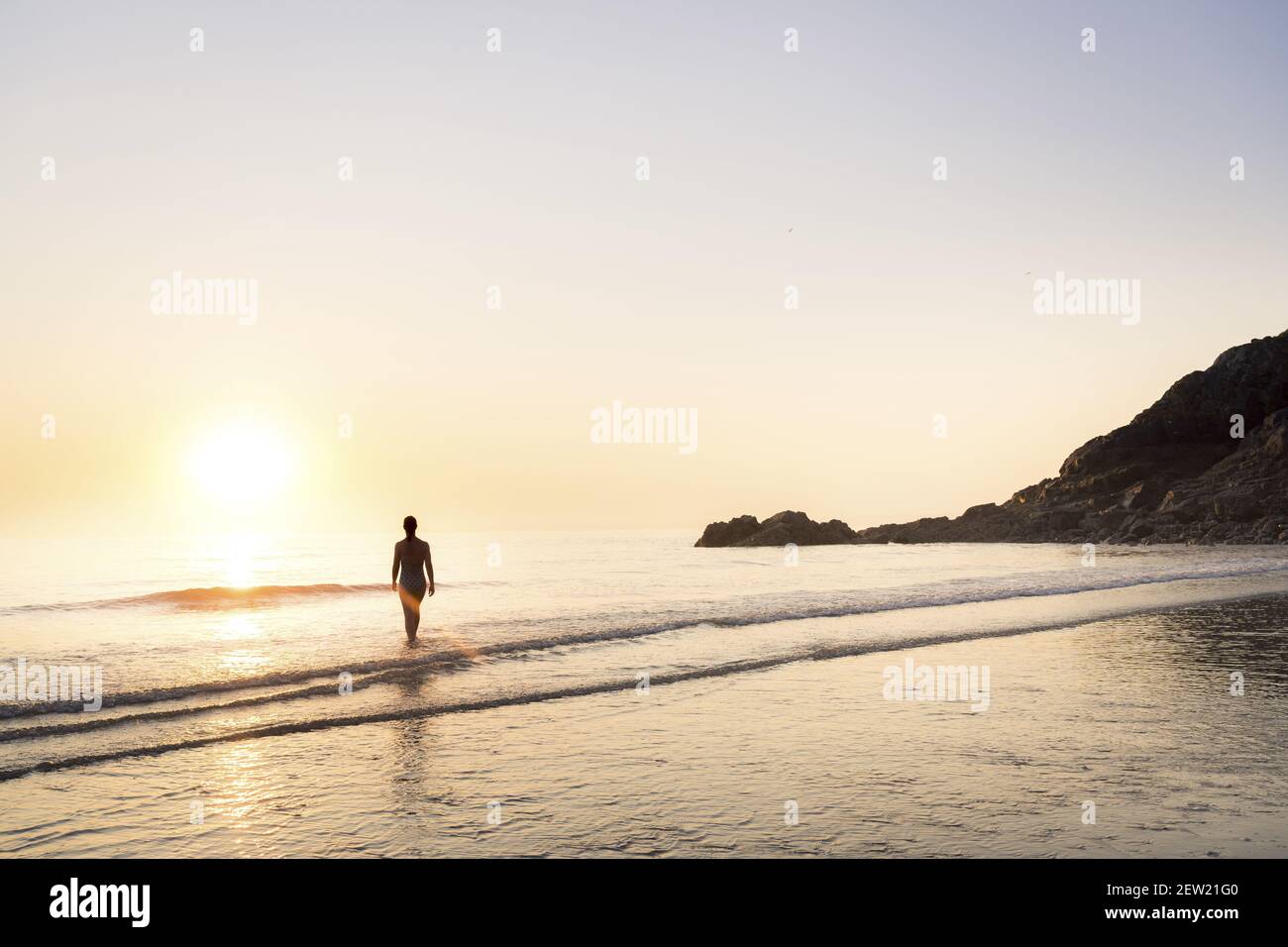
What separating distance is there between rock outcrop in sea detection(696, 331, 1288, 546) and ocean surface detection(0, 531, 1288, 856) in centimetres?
7375

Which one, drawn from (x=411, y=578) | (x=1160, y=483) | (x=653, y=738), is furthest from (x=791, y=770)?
(x=1160, y=483)

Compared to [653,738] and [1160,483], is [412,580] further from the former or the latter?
[1160,483]

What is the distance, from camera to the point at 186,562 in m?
63.4

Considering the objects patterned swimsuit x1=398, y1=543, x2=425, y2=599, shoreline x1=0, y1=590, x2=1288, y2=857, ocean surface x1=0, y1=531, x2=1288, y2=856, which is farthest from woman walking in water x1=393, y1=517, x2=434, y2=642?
shoreline x1=0, y1=590, x2=1288, y2=857

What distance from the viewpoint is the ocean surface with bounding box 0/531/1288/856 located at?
674cm

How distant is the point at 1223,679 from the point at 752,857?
10.5 meters

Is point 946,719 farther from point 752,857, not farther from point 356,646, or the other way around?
point 356,646

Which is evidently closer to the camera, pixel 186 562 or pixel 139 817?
pixel 139 817

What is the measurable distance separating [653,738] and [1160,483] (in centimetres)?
11011

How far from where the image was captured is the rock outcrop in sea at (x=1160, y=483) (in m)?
86.2

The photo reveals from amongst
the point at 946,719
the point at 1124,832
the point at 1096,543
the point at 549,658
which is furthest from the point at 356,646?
the point at 1096,543

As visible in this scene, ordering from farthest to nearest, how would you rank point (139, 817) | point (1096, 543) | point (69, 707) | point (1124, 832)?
point (1096, 543) < point (69, 707) < point (139, 817) < point (1124, 832)
